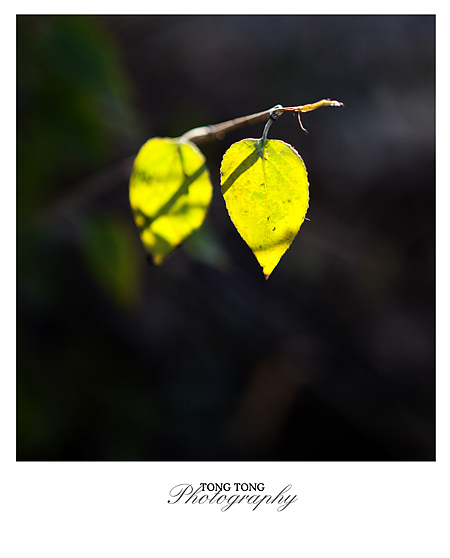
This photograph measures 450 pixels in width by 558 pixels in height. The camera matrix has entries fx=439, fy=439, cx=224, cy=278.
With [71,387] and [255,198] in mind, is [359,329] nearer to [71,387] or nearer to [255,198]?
[71,387]

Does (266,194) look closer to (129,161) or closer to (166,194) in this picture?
(166,194)

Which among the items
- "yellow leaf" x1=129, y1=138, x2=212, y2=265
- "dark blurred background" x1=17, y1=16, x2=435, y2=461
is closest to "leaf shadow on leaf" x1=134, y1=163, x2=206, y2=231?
"yellow leaf" x1=129, y1=138, x2=212, y2=265

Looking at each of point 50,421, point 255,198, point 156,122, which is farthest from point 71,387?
point 255,198

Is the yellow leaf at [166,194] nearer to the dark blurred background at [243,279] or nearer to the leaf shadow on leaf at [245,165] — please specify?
the leaf shadow on leaf at [245,165]

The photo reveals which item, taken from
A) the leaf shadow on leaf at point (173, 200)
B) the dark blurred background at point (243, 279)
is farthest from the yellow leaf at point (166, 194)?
the dark blurred background at point (243, 279)

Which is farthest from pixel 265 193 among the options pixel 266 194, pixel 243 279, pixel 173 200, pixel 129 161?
pixel 243 279

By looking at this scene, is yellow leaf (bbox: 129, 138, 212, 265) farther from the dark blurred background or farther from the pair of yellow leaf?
the dark blurred background
